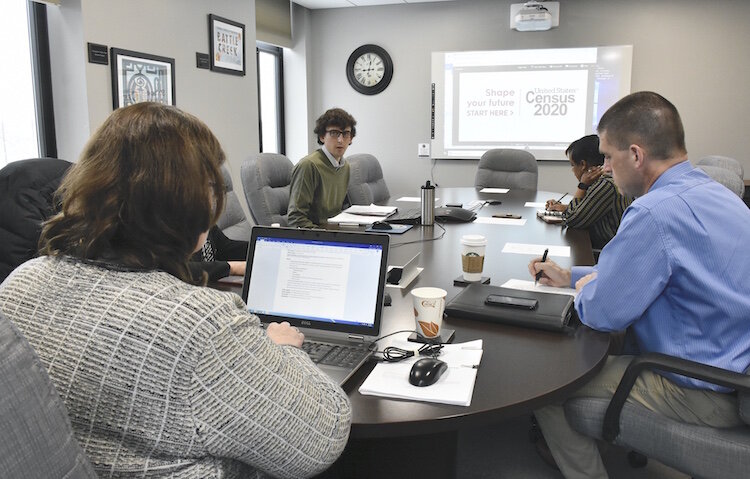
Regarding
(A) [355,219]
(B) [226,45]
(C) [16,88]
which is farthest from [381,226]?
(B) [226,45]

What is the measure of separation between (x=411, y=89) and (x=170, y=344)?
583 centimetres

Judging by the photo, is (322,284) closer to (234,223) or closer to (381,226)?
(381,226)

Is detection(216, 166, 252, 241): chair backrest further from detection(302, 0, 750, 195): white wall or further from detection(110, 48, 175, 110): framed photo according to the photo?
detection(302, 0, 750, 195): white wall

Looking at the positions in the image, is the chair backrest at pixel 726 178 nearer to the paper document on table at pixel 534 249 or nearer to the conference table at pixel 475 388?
the paper document on table at pixel 534 249

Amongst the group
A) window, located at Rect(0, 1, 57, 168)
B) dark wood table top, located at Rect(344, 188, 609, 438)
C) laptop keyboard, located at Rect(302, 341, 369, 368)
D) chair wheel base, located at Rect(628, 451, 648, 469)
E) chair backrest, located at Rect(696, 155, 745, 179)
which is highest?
window, located at Rect(0, 1, 57, 168)

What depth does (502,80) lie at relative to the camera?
6074 mm

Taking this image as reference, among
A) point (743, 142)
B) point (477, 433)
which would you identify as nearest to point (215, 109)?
point (477, 433)

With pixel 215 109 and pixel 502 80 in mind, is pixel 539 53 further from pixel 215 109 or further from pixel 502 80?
pixel 215 109

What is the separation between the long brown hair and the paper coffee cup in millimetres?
1137

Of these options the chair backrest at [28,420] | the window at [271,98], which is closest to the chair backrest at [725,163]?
the window at [271,98]

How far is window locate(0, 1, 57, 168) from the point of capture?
332cm

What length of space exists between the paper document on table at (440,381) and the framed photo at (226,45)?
3.72 metres

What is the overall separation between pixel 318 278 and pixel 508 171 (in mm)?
3991

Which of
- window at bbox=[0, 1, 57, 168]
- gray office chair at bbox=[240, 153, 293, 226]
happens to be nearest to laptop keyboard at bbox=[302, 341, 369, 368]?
gray office chair at bbox=[240, 153, 293, 226]
